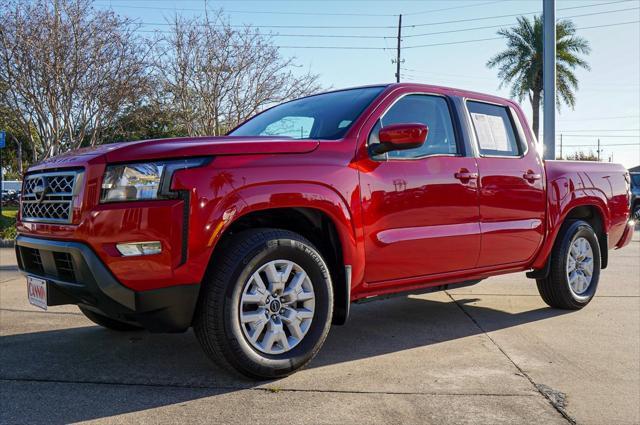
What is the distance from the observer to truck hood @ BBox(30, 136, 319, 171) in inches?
127

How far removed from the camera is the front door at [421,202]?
399 centimetres

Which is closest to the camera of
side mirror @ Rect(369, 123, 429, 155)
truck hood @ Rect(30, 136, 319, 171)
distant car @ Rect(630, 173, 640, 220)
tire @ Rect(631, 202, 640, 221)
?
truck hood @ Rect(30, 136, 319, 171)

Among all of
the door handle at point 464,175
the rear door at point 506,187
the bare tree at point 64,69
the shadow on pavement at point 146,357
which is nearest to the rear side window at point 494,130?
the rear door at point 506,187

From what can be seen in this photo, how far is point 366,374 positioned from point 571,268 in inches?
116

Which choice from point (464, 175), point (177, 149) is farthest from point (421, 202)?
point (177, 149)

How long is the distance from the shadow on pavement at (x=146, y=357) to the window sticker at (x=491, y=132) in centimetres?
153

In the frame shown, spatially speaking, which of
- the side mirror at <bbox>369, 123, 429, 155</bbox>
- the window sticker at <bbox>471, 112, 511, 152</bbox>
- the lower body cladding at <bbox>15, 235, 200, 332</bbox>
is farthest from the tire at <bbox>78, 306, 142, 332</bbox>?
the window sticker at <bbox>471, 112, 511, 152</bbox>

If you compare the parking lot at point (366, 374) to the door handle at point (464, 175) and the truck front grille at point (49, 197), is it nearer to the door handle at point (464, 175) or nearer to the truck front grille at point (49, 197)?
the truck front grille at point (49, 197)

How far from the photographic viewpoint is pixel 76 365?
3.79 meters

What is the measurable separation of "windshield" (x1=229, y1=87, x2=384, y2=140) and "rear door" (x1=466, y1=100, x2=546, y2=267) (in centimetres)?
109

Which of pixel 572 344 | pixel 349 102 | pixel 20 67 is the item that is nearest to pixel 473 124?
pixel 349 102

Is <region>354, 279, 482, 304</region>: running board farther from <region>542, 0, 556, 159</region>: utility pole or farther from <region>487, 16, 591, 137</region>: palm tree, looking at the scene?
<region>487, 16, 591, 137</region>: palm tree

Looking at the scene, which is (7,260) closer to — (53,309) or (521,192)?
(53,309)

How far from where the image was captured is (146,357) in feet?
13.1
